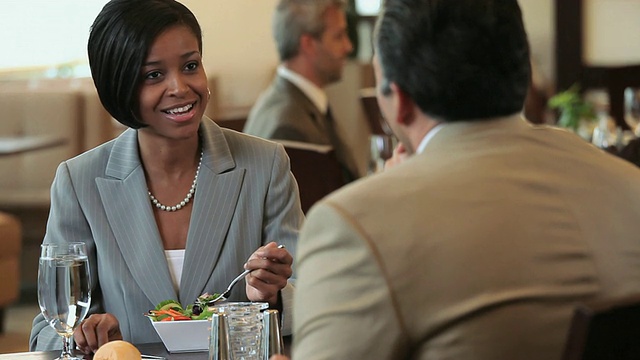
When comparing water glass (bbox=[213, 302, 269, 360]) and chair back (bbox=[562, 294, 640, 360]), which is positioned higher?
chair back (bbox=[562, 294, 640, 360])

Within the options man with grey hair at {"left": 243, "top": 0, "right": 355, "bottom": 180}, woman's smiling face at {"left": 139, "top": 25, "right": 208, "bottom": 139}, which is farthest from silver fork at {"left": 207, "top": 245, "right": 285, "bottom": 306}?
man with grey hair at {"left": 243, "top": 0, "right": 355, "bottom": 180}

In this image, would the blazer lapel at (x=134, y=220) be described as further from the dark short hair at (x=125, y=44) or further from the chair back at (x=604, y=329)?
the chair back at (x=604, y=329)

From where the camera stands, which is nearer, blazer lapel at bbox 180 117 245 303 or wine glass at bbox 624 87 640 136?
blazer lapel at bbox 180 117 245 303

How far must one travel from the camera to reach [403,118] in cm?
134

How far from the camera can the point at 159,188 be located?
2291 millimetres

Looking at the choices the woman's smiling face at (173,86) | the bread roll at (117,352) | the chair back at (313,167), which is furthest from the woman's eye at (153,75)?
the chair back at (313,167)

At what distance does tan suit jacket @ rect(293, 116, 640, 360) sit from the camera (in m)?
1.18

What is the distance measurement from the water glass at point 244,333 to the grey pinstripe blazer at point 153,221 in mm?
401

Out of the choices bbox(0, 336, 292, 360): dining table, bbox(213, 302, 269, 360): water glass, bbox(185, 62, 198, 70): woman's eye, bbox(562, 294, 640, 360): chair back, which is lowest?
bbox(0, 336, 292, 360): dining table

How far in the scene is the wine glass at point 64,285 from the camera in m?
1.74

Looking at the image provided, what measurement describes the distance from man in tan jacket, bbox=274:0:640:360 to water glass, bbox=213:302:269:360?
409mm

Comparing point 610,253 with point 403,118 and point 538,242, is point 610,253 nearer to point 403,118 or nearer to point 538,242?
point 538,242

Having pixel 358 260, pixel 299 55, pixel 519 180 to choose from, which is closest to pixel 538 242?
pixel 519 180

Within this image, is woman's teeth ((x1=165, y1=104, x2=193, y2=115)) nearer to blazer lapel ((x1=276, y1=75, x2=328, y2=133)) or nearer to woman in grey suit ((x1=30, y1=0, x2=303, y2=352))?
woman in grey suit ((x1=30, y1=0, x2=303, y2=352))
